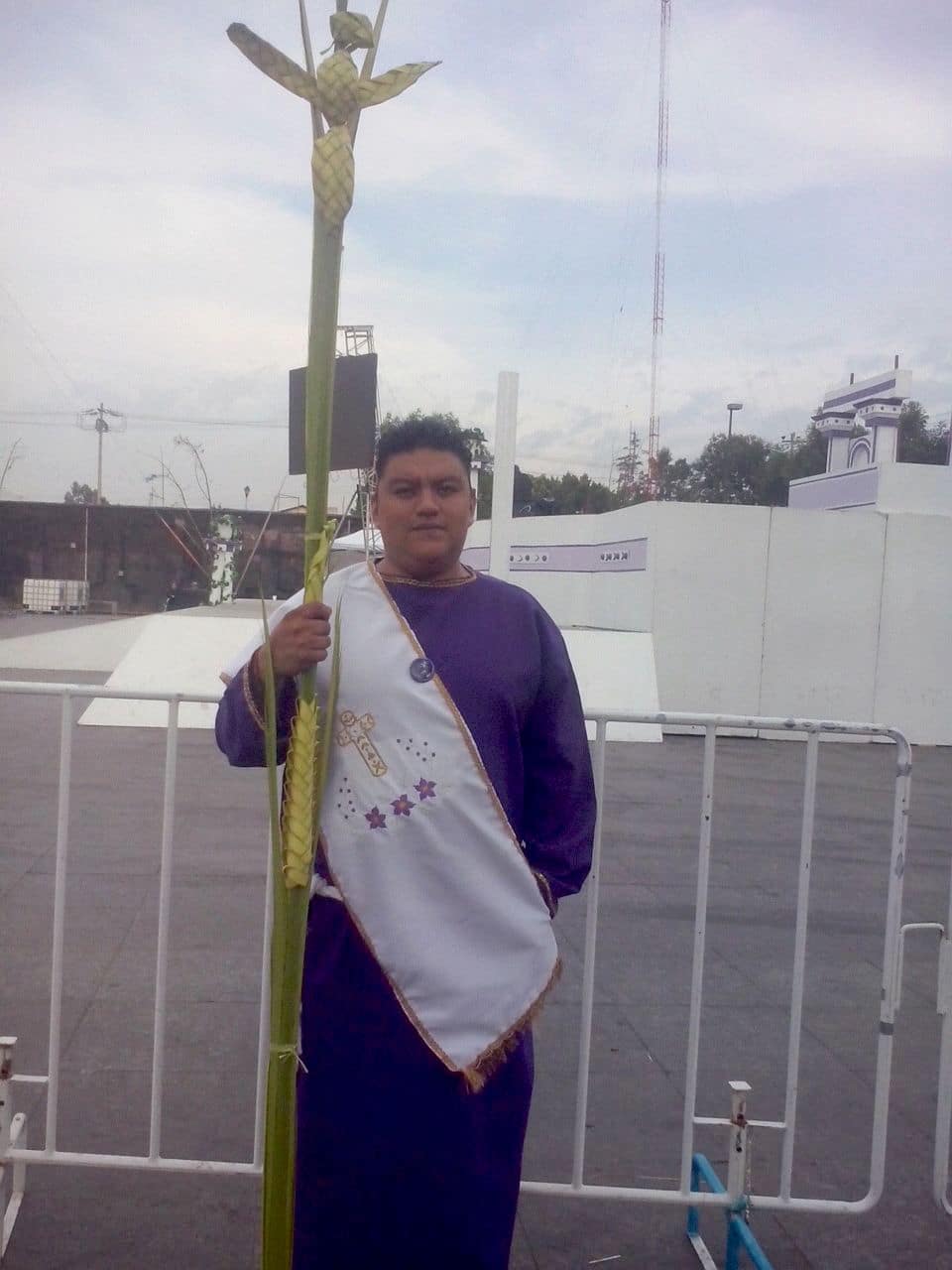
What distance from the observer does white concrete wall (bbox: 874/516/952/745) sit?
46.1 ft

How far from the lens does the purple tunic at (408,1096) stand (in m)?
1.83

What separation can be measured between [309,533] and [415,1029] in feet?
2.63

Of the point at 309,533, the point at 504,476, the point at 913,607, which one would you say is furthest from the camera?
the point at 913,607

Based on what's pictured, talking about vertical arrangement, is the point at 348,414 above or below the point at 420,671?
above

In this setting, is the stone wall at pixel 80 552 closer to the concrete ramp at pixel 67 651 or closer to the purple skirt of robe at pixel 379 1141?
the concrete ramp at pixel 67 651

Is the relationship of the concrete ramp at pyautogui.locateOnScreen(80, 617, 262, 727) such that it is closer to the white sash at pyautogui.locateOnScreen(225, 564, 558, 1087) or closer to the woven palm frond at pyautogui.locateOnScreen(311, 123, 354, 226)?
the white sash at pyautogui.locateOnScreen(225, 564, 558, 1087)

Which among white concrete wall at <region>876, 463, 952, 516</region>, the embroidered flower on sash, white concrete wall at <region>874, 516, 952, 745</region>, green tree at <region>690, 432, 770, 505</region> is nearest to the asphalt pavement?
the embroidered flower on sash

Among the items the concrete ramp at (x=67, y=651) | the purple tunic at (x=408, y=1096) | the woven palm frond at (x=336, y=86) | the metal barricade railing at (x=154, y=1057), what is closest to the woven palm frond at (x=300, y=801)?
the purple tunic at (x=408, y=1096)

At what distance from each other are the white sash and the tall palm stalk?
0.15 meters

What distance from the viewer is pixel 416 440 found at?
1.90 m

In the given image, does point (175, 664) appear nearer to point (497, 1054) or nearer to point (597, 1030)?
point (597, 1030)

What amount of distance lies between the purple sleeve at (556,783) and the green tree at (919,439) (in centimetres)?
4299

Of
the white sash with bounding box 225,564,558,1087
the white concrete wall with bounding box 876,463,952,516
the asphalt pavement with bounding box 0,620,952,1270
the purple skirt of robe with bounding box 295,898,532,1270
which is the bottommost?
the asphalt pavement with bounding box 0,620,952,1270

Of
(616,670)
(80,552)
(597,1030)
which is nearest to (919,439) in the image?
(80,552)
